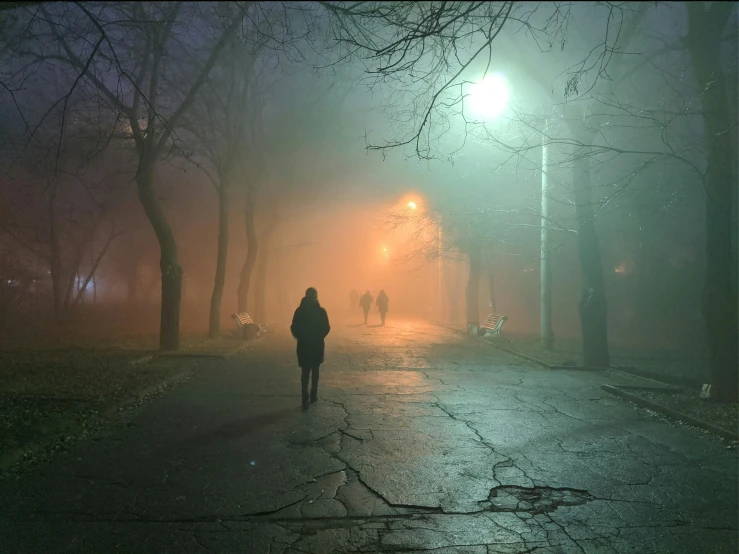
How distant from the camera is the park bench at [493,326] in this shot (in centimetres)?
2311

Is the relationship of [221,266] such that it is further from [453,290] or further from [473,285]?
[453,290]

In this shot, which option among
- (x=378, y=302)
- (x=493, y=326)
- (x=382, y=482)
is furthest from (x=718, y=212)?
(x=378, y=302)

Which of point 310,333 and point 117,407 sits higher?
point 310,333

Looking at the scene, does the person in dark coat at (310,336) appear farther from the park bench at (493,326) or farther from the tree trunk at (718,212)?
the park bench at (493,326)

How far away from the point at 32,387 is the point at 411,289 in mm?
70452

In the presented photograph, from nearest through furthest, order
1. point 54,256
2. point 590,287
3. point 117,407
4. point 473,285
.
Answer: point 117,407
point 590,287
point 54,256
point 473,285

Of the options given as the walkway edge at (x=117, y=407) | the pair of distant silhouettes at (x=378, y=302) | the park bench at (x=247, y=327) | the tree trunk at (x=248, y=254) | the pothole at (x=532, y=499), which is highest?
the tree trunk at (x=248, y=254)

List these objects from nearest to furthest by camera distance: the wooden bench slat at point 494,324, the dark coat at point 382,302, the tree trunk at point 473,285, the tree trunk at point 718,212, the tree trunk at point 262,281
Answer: the tree trunk at point 718,212
the wooden bench slat at point 494,324
the tree trunk at point 473,285
the tree trunk at point 262,281
the dark coat at point 382,302

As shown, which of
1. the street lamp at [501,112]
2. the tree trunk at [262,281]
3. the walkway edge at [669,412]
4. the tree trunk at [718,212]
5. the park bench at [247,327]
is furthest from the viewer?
the tree trunk at [262,281]

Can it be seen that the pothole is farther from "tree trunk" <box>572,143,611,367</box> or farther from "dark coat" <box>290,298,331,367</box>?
"tree trunk" <box>572,143,611,367</box>

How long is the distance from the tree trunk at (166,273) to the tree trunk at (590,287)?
36.5 ft

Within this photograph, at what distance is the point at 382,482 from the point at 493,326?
61.0ft

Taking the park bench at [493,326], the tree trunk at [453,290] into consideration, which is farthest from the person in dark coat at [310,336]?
the tree trunk at [453,290]

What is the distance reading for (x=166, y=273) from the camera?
1647 cm
